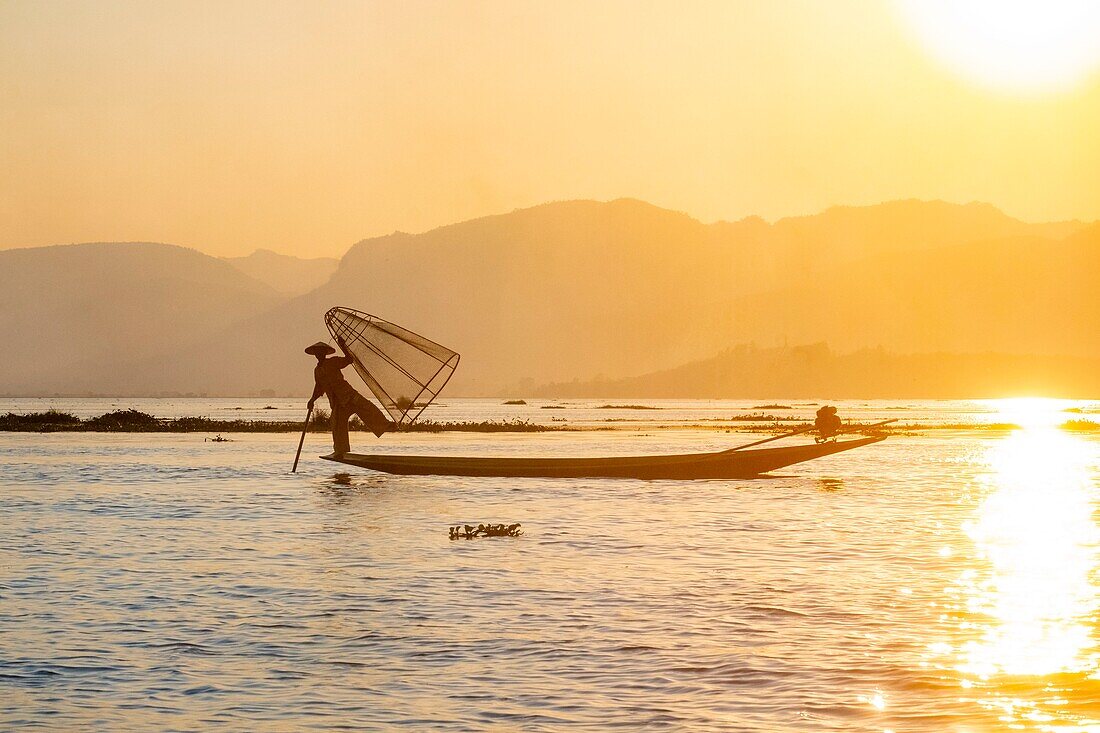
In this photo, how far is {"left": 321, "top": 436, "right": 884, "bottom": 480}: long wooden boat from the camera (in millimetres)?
40438

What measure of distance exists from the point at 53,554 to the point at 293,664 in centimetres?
1215

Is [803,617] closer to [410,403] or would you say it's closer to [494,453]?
[410,403]

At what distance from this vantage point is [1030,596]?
18328 mm

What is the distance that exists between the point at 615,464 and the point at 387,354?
8807 mm

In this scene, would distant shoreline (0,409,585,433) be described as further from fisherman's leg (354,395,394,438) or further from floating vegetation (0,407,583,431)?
fisherman's leg (354,395,394,438)

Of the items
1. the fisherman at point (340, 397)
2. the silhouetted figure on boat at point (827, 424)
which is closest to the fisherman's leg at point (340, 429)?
the fisherman at point (340, 397)

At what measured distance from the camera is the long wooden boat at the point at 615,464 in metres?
40.4

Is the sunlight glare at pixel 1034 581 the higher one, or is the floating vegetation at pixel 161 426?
the floating vegetation at pixel 161 426

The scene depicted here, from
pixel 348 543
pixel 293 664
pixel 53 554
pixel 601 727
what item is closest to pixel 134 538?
pixel 53 554

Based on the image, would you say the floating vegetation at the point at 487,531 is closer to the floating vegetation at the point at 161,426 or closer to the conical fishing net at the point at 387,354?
the conical fishing net at the point at 387,354

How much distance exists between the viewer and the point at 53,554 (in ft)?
78.8

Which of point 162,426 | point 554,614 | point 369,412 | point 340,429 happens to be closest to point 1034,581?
point 554,614

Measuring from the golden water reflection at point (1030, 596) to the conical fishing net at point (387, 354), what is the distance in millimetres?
18628

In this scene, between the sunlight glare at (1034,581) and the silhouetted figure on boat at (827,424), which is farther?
the silhouetted figure on boat at (827,424)
